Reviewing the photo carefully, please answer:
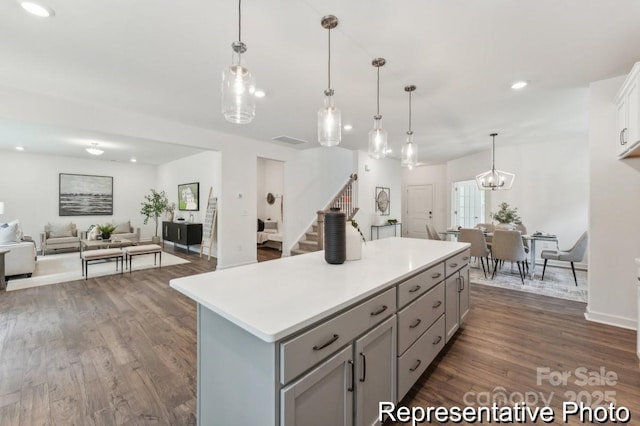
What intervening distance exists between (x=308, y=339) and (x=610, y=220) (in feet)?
12.3

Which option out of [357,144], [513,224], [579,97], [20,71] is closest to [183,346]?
[20,71]

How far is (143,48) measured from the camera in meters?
2.46

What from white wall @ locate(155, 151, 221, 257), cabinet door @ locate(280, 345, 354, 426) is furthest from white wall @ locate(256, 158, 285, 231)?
cabinet door @ locate(280, 345, 354, 426)

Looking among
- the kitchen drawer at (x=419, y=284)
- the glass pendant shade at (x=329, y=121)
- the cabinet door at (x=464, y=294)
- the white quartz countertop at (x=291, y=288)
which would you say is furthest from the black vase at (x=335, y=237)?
the cabinet door at (x=464, y=294)

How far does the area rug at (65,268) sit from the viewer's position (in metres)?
4.46

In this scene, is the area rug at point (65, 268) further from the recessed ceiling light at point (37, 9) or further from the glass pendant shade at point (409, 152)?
the glass pendant shade at point (409, 152)

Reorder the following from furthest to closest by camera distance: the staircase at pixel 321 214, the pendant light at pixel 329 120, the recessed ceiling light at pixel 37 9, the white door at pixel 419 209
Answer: the white door at pixel 419 209
the staircase at pixel 321 214
the pendant light at pixel 329 120
the recessed ceiling light at pixel 37 9

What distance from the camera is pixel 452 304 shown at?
2404mm

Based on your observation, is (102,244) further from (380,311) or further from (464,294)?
(464,294)

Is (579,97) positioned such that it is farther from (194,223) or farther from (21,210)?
(21,210)

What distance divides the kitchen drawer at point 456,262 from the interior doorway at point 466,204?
5.40 metres

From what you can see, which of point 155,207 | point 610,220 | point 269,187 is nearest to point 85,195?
point 155,207

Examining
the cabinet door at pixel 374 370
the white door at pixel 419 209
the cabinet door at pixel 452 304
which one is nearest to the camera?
the cabinet door at pixel 374 370

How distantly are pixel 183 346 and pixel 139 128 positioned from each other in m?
3.36
